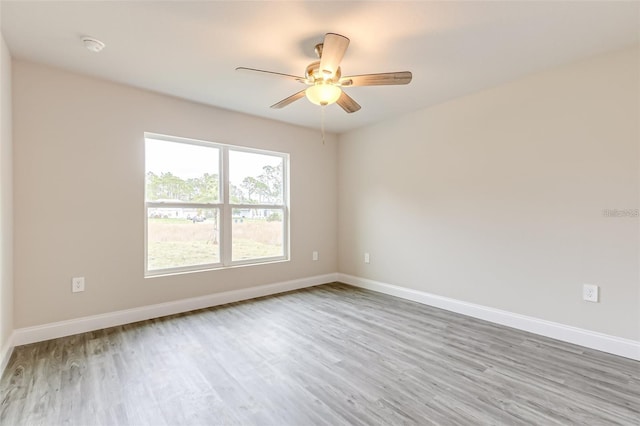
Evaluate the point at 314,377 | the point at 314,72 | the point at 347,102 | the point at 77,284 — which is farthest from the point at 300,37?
Answer: the point at 77,284

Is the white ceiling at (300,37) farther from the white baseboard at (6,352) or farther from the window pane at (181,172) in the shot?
the white baseboard at (6,352)

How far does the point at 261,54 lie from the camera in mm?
2465

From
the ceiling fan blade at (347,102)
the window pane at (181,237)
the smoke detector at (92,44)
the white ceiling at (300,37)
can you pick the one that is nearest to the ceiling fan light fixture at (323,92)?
the ceiling fan blade at (347,102)

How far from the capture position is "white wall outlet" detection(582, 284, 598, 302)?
252cm

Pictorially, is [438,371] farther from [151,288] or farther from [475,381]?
[151,288]

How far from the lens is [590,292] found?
100 inches

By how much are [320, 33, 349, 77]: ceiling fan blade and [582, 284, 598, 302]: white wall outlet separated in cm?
273

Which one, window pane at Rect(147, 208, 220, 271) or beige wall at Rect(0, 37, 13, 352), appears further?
window pane at Rect(147, 208, 220, 271)

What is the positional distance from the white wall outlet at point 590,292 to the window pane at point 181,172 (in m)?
3.83

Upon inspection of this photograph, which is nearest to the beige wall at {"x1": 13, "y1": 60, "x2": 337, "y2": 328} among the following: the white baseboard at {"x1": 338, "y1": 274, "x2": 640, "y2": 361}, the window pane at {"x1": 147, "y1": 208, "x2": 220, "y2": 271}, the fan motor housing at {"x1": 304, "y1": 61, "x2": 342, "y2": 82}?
the window pane at {"x1": 147, "y1": 208, "x2": 220, "y2": 271}

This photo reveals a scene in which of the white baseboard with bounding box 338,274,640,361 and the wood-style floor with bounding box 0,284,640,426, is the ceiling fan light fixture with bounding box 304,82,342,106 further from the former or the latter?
the white baseboard with bounding box 338,274,640,361

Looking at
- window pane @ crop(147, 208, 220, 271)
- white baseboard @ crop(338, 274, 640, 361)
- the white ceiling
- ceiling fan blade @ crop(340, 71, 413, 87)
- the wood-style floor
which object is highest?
the white ceiling

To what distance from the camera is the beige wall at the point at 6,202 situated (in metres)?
2.21

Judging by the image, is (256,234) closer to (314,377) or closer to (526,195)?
(314,377)
